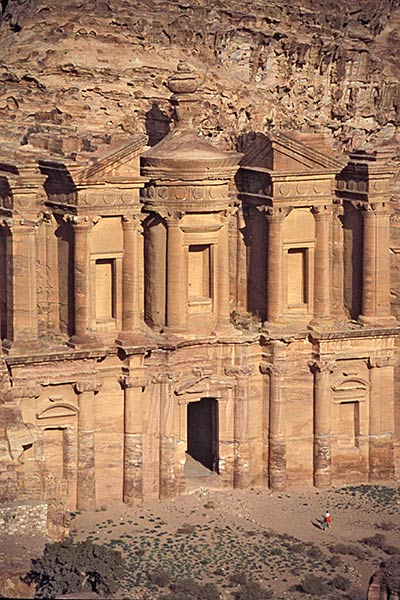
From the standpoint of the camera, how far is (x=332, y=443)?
6806 centimetres

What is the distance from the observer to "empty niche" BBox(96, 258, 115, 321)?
6538 centimetres

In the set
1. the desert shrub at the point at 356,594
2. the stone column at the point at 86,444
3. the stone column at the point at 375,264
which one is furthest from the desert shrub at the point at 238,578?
the stone column at the point at 375,264

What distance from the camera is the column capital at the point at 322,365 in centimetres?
6719

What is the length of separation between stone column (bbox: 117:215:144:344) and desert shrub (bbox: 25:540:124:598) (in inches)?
285

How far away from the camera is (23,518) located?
58.1 m

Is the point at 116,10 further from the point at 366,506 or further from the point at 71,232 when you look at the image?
the point at 366,506

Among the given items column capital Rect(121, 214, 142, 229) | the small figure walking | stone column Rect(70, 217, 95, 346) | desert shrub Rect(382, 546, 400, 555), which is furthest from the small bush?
column capital Rect(121, 214, 142, 229)

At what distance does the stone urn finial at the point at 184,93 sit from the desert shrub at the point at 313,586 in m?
14.0

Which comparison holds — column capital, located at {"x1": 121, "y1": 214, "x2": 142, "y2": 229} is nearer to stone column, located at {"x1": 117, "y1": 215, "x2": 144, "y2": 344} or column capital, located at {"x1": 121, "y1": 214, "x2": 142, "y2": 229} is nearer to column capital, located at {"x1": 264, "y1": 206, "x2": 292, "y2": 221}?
stone column, located at {"x1": 117, "y1": 215, "x2": 144, "y2": 344}

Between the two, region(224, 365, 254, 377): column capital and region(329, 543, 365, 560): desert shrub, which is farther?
region(224, 365, 254, 377): column capital

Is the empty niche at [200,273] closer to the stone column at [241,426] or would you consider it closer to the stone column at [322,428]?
the stone column at [241,426]

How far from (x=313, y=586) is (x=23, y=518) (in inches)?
299

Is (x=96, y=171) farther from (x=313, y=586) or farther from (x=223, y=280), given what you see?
(x=313, y=586)

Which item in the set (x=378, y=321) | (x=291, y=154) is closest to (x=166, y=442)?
(x=378, y=321)
